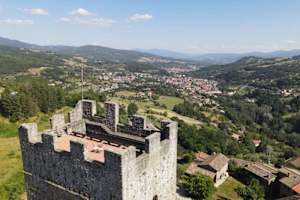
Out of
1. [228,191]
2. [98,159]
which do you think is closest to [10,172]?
[228,191]

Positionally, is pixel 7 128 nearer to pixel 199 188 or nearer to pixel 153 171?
pixel 199 188

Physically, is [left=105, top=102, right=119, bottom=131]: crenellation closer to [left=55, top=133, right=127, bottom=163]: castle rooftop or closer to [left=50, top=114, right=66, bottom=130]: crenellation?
[left=55, top=133, right=127, bottom=163]: castle rooftop

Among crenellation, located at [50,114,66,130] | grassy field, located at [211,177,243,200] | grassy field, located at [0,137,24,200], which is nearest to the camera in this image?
crenellation, located at [50,114,66,130]

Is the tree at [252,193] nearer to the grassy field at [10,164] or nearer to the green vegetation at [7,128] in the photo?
the grassy field at [10,164]

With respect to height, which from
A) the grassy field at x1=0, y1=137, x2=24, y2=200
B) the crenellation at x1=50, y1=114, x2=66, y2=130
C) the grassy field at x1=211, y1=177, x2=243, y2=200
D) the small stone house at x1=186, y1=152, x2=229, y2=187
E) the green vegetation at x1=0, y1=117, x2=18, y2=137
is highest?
the crenellation at x1=50, y1=114, x2=66, y2=130

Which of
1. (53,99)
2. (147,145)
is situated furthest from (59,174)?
(53,99)

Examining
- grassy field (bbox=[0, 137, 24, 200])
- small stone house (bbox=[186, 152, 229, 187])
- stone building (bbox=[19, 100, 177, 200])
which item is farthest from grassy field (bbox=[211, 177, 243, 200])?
stone building (bbox=[19, 100, 177, 200])
